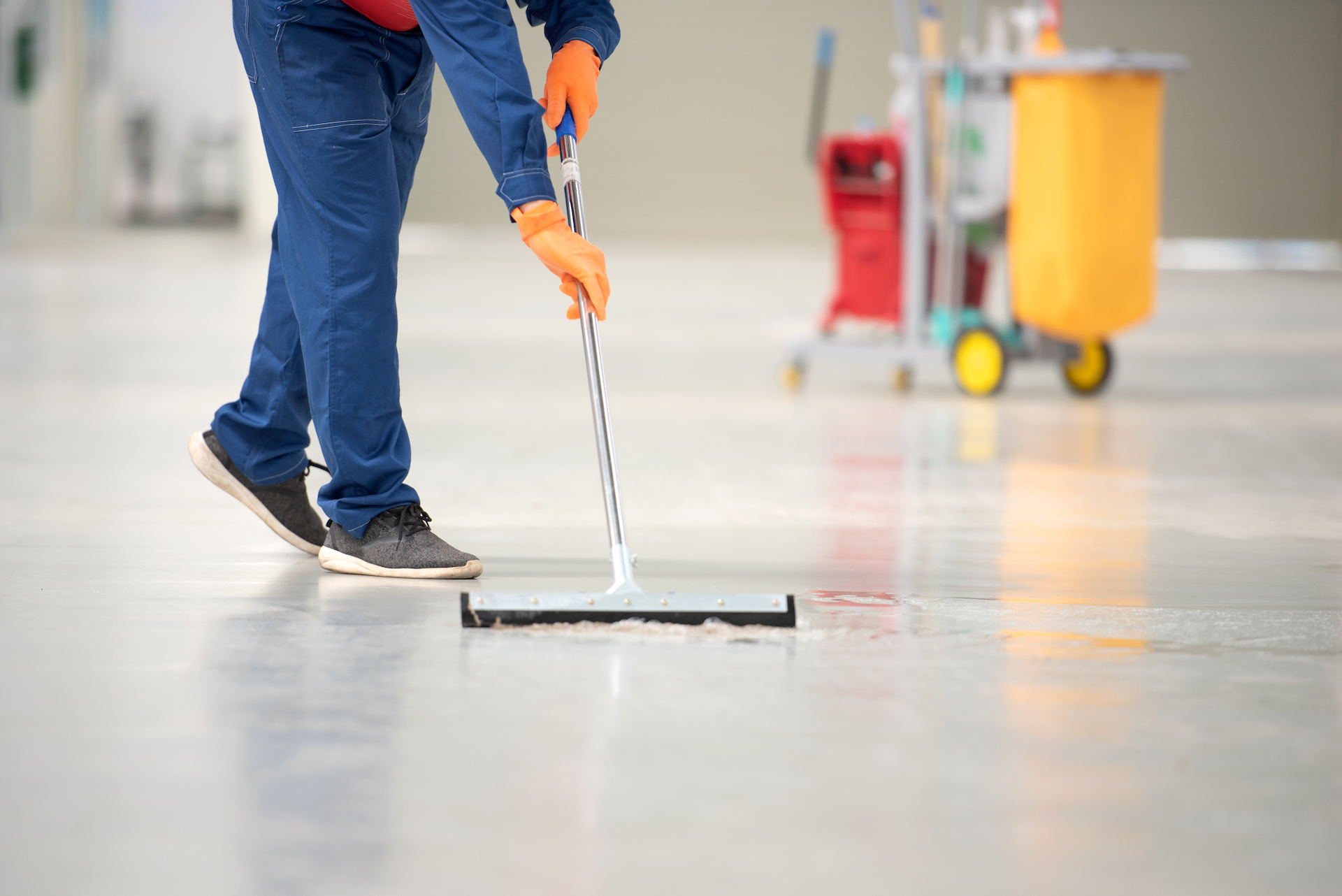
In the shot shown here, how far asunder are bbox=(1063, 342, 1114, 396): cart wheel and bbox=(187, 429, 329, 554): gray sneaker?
3136mm

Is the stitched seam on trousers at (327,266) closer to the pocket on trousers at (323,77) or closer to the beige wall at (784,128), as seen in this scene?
the pocket on trousers at (323,77)

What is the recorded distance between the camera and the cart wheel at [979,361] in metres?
4.74

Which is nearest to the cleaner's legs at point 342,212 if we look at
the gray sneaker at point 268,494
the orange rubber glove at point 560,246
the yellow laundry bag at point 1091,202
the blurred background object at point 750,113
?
the gray sneaker at point 268,494

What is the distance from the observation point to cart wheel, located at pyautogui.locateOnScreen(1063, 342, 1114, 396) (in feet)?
15.9

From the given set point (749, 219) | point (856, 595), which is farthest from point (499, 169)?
point (749, 219)

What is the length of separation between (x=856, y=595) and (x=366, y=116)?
3.32 feet

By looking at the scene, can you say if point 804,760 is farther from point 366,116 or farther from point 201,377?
point 201,377

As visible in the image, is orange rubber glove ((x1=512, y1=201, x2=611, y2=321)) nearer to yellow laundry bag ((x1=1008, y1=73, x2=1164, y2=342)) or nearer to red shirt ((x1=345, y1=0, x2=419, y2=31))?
red shirt ((x1=345, y1=0, x2=419, y2=31))

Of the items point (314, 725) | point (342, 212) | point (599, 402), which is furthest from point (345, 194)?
point (314, 725)

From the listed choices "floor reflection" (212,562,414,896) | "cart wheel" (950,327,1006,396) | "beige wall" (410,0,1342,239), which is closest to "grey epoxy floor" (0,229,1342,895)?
"floor reflection" (212,562,414,896)

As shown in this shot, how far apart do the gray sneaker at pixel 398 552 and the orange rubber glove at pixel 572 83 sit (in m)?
0.60

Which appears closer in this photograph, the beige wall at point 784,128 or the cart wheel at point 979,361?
the cart wheel at point 979,361

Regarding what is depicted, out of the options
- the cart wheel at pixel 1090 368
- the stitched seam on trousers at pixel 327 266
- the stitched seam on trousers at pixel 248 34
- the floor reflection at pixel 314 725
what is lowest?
the floor reflection at pixel 314 725

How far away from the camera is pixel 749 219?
54.8ft
